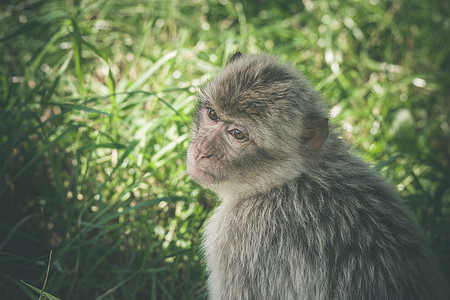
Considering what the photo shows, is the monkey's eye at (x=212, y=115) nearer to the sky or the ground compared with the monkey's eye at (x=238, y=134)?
nearer to the sky

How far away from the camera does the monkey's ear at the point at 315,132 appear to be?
2.45 m

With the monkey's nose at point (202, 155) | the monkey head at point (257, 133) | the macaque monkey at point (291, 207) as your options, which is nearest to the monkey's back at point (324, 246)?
the macaque monkey at point (291, 207)

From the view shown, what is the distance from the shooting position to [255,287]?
2.36 meters

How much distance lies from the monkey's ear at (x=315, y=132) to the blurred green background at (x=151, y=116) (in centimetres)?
48

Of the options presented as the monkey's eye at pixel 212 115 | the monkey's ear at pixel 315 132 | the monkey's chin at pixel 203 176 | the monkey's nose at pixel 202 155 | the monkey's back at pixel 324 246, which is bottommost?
the monkey's back at pixel 324 246

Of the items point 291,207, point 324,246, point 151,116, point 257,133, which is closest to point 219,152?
point 257,133

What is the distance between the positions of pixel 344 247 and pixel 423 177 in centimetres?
225

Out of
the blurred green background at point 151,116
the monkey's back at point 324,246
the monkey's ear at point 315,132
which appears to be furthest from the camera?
the blurred green background at point 151,116

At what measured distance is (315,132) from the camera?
2.48 metres

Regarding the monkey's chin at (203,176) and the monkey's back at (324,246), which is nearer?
the monkey's back at (324,246)

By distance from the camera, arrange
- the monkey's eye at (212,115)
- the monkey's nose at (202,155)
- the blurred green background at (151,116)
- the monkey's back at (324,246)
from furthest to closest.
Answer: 1. the blurred green background at (151,116)
2. the monkey's eye at (212,115)
3. the monkey's nose at (202,155)
4. the monkey's back at (324,246)

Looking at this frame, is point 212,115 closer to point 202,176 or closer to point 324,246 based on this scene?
point 202,176

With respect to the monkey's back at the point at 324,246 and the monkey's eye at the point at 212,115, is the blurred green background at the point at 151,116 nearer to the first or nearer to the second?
the monkey's back at the point at 324,246

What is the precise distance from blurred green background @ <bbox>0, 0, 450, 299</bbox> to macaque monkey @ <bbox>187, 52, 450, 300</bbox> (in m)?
0.50
